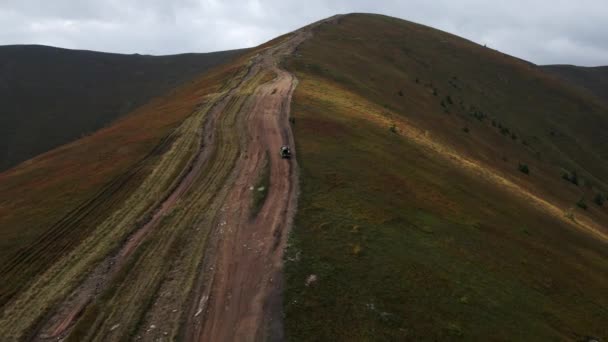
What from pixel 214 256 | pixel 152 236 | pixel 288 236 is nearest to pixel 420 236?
pixel 288 236

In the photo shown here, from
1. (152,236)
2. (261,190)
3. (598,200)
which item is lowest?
(152,236)

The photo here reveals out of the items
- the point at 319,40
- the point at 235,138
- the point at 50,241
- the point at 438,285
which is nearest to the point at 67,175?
the point at 50,241

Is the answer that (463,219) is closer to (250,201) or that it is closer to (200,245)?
(250,201)

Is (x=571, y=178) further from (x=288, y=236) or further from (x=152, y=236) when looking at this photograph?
(x=152, y=236)

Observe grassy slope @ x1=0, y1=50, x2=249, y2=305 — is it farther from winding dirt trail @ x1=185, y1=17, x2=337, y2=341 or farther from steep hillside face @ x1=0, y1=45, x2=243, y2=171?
steep hillside face @ x1=0, y1=45, x2=243, y2=171

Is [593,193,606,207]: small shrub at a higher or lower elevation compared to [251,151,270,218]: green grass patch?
lower

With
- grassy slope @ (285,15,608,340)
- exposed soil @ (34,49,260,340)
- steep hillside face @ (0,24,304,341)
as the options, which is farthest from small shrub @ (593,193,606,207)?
exposed soil @ (34,49,260,340)

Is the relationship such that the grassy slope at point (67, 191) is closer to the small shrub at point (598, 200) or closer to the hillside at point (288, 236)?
the hillside at point (288, 236)
